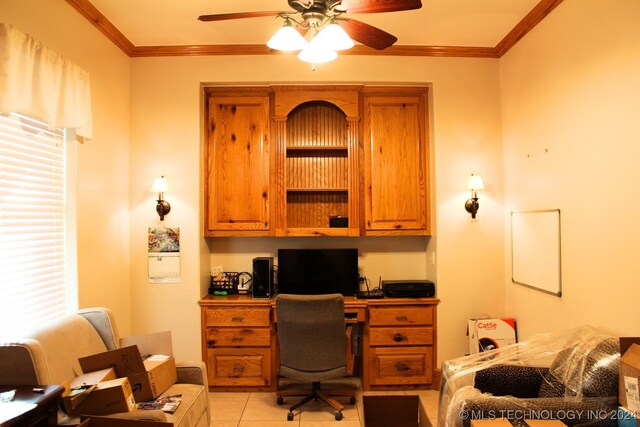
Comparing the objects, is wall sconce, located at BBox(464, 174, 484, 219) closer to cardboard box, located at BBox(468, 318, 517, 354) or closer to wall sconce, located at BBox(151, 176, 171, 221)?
cardboard box, located at BBox(468, 318, 517, 354)

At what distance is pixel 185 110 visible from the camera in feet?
10.7

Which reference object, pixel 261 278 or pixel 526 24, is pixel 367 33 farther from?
pixel 261 278

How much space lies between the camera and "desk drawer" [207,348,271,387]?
3123 millimetres

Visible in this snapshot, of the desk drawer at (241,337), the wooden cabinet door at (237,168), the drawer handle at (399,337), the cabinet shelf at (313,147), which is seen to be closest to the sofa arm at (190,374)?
the desk drawer at (241,337)

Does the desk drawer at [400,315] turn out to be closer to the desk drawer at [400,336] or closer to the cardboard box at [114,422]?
the desk drawer at [400,336]

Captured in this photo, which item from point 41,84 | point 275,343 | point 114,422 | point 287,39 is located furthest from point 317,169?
point 114,422

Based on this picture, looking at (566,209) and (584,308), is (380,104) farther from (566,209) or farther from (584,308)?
(584,308)

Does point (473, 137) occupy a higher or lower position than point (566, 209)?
higher

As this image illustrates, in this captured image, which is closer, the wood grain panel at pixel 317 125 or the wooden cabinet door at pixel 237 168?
the wooden cabinet door at pixel 237 168

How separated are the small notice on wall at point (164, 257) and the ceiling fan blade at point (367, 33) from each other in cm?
222

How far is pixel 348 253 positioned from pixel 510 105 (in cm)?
194

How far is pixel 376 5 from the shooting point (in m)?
1.79

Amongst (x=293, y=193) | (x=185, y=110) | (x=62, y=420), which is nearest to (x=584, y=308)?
(x=293, y=193)

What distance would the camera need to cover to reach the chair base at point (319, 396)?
274 cm
